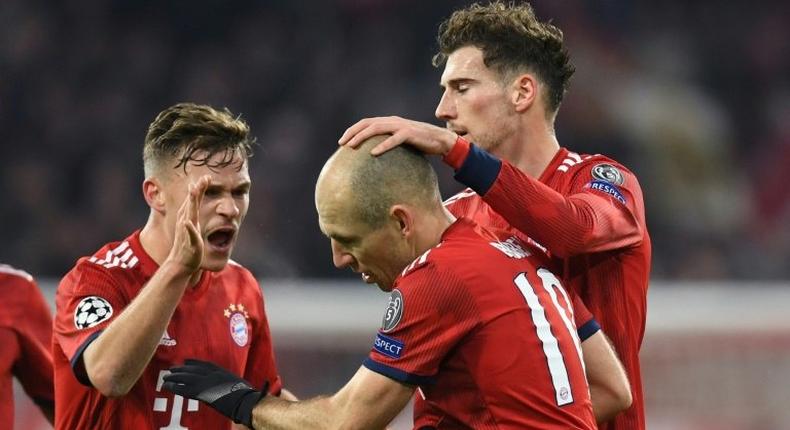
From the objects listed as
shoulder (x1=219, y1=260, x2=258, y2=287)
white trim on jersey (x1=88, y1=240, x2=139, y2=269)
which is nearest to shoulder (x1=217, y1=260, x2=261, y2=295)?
shoulder (x1=219, y1=260, x2=258, y2=287)

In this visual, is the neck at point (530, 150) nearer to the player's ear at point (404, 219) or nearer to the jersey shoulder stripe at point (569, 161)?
the jersey shoulder stripe at point (569, 161)

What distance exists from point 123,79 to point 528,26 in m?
6.29

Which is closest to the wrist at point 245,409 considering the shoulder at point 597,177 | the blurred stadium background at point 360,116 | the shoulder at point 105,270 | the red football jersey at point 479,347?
the red football jersey at point 479,347

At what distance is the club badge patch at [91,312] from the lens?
11.8 feet

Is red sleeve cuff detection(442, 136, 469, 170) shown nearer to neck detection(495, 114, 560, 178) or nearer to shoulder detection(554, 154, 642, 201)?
shoulder detection(554, 154, 642, 201)

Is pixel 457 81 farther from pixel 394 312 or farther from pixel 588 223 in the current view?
pixel 394 312

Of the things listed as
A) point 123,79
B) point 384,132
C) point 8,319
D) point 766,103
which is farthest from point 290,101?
point 384,132

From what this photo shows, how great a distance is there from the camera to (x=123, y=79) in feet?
32.2

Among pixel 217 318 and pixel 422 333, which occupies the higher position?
pixel 422 333

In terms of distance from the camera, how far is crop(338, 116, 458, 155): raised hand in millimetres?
3225

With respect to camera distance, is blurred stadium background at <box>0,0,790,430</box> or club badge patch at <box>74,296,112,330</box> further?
blurred stadium background at <box>0,0,790,430</box>

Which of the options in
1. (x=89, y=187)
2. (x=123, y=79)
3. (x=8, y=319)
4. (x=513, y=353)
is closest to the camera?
(x=513, y=353)

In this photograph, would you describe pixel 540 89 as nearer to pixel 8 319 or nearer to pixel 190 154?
pixel 190 154

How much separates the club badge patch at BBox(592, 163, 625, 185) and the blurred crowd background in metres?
4.96
